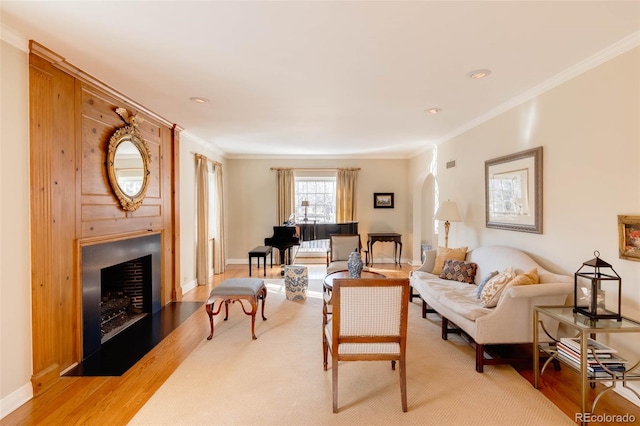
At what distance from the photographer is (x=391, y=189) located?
7.96 m

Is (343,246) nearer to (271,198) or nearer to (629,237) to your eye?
(271,198)

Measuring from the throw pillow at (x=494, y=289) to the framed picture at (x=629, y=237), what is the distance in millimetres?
872

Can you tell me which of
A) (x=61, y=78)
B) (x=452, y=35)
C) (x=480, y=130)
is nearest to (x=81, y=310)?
(x=61, y=78)

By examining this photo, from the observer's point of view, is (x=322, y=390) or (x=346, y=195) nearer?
(x=322, y=390)

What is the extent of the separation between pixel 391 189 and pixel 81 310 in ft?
21.9

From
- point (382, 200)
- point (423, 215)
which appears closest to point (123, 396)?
point (382, 200)

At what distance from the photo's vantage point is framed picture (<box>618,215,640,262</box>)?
7.57 feet

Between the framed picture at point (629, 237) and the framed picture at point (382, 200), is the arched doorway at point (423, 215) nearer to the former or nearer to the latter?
the framed picture at point (382, 200)

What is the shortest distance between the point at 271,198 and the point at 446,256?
15.4 ft

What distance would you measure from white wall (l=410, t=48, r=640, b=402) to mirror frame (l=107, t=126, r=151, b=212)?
460cm

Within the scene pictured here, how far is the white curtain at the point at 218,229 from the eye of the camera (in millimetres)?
6828

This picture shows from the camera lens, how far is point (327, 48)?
246cm

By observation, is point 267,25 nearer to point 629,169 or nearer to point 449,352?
point 629,169

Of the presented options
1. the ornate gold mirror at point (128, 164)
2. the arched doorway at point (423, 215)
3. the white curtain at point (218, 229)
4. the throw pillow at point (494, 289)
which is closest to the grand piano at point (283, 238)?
the white curtain at point (218, 229)
